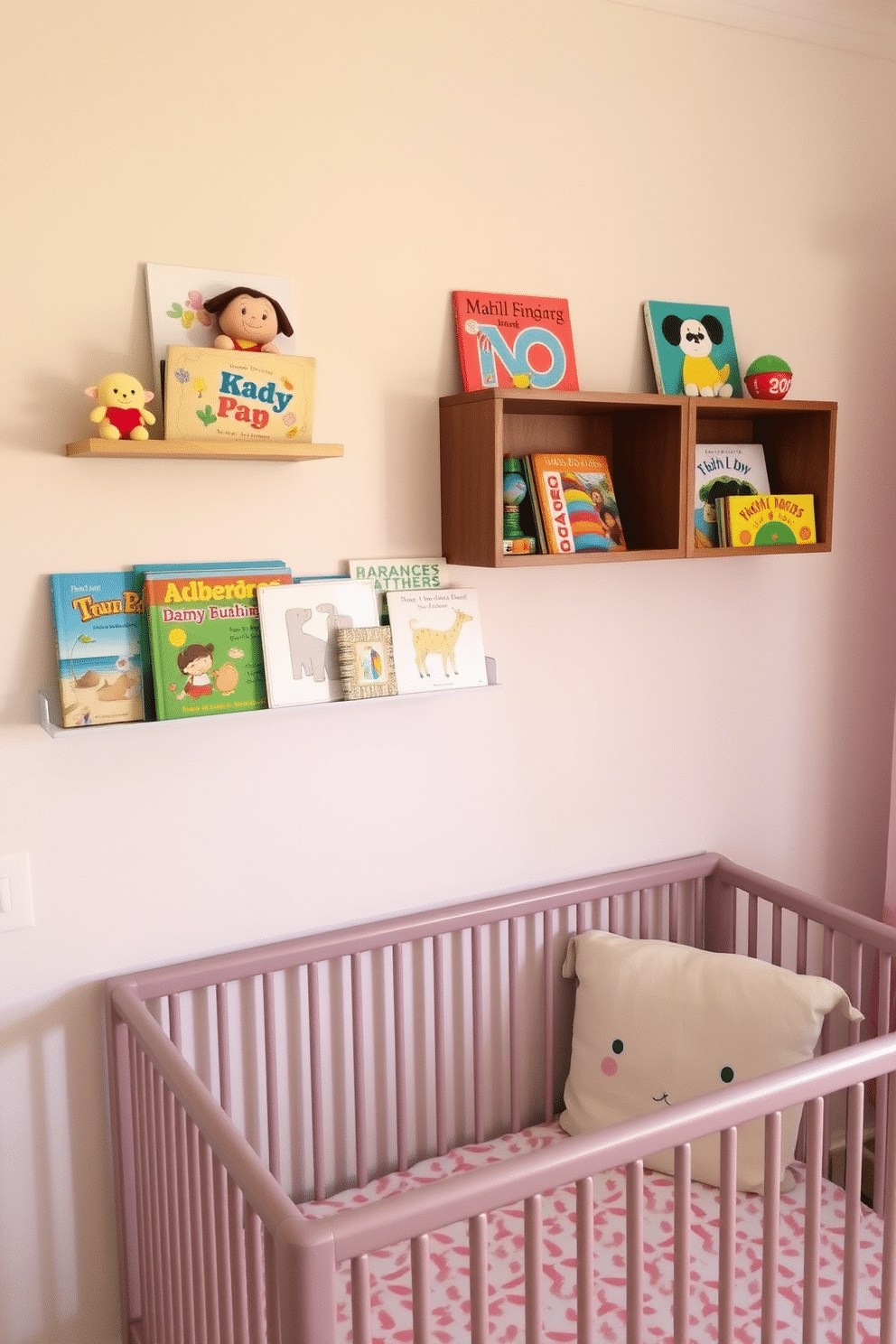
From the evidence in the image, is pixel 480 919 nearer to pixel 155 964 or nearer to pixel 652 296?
pixel 155 964

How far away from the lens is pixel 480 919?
200cm

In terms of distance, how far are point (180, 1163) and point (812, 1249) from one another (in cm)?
82

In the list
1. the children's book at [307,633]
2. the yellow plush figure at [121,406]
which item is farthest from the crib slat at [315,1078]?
the yellow plush figure at [121,406]

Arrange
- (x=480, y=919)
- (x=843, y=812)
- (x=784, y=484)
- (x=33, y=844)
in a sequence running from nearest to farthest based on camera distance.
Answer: (x=33, y=844) < (x=480, y=919) < (x=784, y=484) < (x=843, y=812)

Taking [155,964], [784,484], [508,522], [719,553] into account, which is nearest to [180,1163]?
[155,964]

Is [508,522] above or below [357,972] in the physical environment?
above

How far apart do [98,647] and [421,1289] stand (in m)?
0.95

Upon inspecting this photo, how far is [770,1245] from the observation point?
1.37 m

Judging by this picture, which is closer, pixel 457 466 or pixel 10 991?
pixel 10 991

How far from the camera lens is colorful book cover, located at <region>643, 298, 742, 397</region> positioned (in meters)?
2.07

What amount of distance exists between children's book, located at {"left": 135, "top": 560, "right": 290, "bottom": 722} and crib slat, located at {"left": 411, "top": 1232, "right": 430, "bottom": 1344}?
2.74 ft

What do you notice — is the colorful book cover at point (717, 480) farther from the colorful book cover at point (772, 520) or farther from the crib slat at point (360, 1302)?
the crib slat at point (360, 1302)

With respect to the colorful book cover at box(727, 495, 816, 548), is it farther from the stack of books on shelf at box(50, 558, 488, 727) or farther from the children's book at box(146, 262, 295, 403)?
the children's book at box(146, 262, 295, 403)

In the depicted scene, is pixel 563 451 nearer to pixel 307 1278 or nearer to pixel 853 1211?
pixel 853 1211
